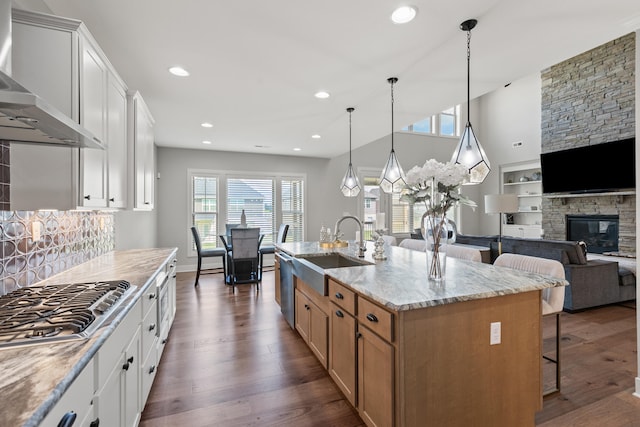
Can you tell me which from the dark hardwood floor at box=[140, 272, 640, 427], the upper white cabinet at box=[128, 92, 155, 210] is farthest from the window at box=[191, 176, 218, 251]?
the upper white cabinet at box=[128, 92, 155, 210]

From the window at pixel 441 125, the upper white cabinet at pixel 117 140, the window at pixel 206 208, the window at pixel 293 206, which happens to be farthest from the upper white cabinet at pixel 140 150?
the window at pixel 441 125

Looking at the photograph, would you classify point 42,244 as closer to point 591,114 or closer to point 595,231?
point 595,231

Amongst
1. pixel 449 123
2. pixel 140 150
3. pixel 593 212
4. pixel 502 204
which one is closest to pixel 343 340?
pixel 140 150

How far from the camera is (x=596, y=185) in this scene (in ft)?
18.5

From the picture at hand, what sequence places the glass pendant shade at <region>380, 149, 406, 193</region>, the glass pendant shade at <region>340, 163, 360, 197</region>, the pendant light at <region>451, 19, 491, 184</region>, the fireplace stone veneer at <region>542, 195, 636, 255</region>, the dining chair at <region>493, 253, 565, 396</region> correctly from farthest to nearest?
the fireplace stone veneer at <region>542, 195, 636, 255</region> → the glass pendant shade at <region>340, 163, 360, 197</region> → the glass pendant shade at <region>380, 149, 406, 193</region> → the pendant light at <region>451, 19, 491, 184</region> → the dining chair at <region>493, 253, 565, 396</region>

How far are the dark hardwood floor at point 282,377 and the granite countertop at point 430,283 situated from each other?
0.90 metres

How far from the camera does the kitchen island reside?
1.38 meters

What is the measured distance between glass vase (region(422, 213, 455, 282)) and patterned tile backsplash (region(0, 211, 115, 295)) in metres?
2.34

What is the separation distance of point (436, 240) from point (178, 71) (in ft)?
8.67

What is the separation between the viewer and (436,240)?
1791 millimetres

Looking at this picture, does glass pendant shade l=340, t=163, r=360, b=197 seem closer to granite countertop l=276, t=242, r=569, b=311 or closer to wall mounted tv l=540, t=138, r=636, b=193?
granite countertop l=276, t=242, r=569, b=311

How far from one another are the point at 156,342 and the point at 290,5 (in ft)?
A: 8.42

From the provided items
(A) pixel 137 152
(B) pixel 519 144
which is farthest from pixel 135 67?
(B) pixel 519 144

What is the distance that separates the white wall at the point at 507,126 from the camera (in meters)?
7.48
